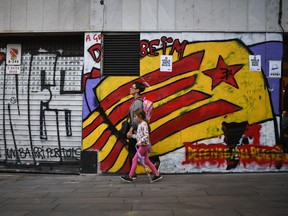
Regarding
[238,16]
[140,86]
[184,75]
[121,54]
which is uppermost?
[238,16]

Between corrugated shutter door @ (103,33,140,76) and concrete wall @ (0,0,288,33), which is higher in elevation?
concrete wall @ (0,0,288,33)

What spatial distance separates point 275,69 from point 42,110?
6205 millimetres

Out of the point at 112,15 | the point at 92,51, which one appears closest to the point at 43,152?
the point at 92,51

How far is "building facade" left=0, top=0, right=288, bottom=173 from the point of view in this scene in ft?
27.7

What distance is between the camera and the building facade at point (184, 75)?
845 cm

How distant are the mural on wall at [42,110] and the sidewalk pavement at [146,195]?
75cm

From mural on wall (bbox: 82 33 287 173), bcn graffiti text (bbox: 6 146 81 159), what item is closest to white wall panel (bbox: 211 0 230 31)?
mural on wall (bbox: 82 33 287 173)

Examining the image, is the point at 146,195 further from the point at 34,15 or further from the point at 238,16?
the point at 34,15

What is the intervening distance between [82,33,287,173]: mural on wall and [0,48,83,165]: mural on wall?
0.55m

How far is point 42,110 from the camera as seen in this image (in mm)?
8984

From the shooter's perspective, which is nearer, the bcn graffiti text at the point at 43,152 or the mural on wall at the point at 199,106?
the mural on wall at the point at 199,106

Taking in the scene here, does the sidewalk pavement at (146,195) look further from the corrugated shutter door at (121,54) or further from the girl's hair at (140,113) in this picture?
the corrugated shutter door at (121,54)

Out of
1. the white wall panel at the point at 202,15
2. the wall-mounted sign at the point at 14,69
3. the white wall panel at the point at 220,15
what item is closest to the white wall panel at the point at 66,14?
the wall-mounted sign at the point at 14,69

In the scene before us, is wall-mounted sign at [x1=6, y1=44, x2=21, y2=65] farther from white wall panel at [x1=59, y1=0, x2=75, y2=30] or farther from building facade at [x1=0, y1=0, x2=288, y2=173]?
white wall panel at [x1=59, y1=0, x2=75, y2=30]
